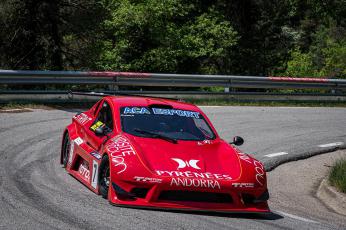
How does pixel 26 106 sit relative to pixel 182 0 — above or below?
below

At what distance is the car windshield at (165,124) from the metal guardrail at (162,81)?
7.95 meters

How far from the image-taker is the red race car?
7.72 metres

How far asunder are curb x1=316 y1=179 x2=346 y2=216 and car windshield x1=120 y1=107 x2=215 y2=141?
2031 millimetres

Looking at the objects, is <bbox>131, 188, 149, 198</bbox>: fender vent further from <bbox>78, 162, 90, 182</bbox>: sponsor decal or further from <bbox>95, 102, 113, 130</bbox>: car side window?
<bbox>95, 102, 113, 130</bbox>: car side window

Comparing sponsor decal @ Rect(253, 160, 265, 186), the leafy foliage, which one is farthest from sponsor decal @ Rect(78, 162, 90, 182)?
the leafy foliage

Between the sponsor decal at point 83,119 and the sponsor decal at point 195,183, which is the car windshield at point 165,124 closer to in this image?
the sponsor decal at point 83,119

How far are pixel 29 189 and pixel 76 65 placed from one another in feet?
61.1

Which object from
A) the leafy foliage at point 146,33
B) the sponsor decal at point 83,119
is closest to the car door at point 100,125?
the sponsor decal at point 83,119

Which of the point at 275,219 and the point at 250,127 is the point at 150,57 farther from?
the point at 275,219

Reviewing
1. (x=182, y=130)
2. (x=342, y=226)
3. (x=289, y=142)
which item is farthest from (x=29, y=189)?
(x=289, y=142)

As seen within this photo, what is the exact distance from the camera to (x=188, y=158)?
8.46m

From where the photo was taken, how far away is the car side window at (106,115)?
962cm

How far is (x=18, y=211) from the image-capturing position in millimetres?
7090

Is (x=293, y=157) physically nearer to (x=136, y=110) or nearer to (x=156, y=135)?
(x=136, y=110)
